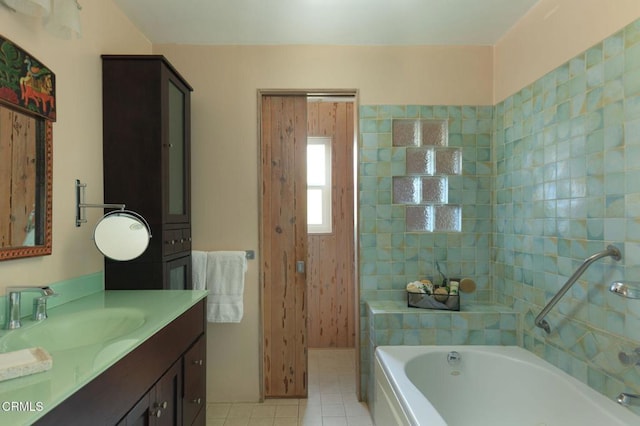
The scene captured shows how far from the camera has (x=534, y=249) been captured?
1.92m

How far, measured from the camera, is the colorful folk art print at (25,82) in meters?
1.19

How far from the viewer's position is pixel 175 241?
195 cm

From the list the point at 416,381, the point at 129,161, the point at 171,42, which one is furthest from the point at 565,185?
the point at 171,42

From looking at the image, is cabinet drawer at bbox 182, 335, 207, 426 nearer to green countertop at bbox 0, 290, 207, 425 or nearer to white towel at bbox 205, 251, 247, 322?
green countertop at bbox 0, 290, 207, 425

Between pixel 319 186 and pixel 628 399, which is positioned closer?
pixel 628 399

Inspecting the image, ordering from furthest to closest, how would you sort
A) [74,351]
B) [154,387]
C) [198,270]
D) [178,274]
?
[198,270] → [178,274] → [154,387] → [74,351]

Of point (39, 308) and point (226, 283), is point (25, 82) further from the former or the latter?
point (226, 283)

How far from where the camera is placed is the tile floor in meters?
2.12

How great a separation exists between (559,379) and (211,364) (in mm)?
1998

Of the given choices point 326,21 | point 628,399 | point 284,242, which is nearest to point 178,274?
point 284,242

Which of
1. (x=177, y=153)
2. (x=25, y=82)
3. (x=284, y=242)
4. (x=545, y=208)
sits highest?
(x=25, y=82)

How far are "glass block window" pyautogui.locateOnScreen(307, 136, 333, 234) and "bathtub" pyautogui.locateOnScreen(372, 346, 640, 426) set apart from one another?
4.82 feet

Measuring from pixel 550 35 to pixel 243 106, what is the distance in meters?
1.81

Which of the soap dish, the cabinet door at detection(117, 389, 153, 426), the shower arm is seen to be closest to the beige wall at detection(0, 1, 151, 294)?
the soap dish
